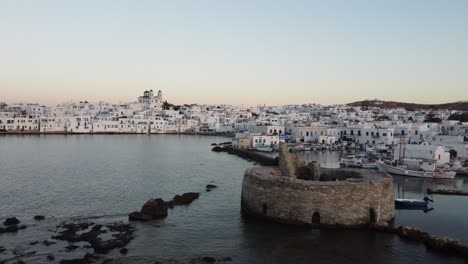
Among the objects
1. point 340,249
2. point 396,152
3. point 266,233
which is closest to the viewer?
point 340,249

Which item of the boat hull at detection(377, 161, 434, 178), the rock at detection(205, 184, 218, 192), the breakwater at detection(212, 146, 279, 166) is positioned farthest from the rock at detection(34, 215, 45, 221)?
the boat hull at detection(377, 161, 434, 178)

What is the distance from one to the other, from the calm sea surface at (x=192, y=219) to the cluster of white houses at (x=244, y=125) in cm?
2541

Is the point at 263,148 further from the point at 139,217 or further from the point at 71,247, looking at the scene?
the point at 71,247

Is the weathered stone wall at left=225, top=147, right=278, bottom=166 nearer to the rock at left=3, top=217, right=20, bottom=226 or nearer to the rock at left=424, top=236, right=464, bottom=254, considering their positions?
the rock at left=424, top=236, right=464, bottom=254

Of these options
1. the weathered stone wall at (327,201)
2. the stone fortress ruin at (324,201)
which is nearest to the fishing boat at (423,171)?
the stone fortress ruin at (324,201)

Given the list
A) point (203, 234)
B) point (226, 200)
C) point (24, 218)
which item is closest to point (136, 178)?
point (226, 200)

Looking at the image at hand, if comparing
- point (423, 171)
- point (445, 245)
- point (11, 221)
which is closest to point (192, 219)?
point (11, 221)

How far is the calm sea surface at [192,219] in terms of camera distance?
15133 millimetres

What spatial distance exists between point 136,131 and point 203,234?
8064 cm

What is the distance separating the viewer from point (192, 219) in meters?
19.5

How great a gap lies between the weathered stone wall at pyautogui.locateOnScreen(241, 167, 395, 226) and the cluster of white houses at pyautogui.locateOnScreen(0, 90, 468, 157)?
92.1 feet

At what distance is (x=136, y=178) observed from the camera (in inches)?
1245

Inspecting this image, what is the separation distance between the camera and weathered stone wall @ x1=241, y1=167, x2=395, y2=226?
1767 centimetres

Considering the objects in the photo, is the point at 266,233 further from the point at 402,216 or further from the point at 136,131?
the point at 136,131
